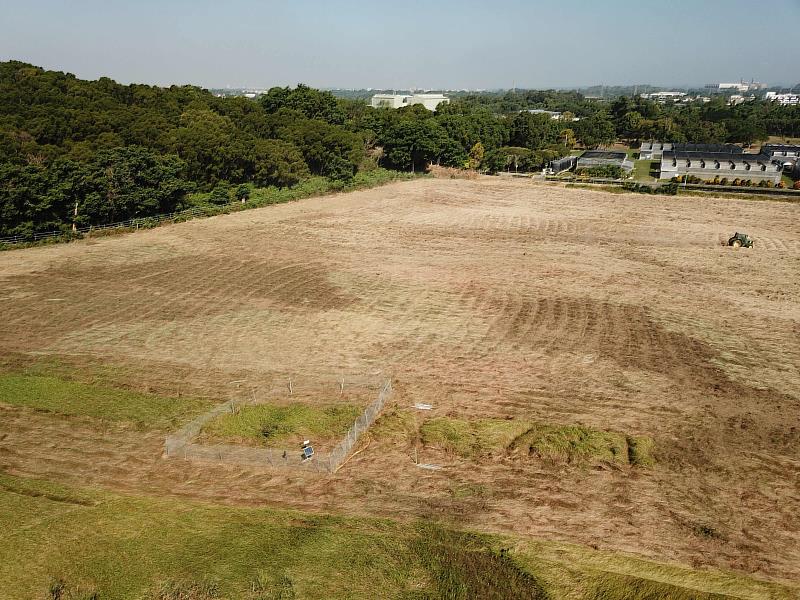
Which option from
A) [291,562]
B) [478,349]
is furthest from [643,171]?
[291,562]

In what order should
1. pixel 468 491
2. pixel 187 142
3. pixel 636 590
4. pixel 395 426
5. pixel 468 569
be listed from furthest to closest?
pixel 187 142 < pixel 395 426 < pixel 468 491 < pixel 468 569 < pixel 636 590

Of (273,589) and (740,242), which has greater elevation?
(740,242)

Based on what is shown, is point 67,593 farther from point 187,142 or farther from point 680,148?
point 680,148

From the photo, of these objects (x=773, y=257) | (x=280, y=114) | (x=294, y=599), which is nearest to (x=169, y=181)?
(x=280, y=114)

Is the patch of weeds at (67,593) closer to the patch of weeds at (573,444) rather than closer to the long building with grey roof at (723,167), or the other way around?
the patch of weeds at (573,444)

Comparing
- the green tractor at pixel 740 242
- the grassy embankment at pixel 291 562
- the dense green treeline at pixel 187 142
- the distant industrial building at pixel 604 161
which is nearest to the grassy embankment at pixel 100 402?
the grassy embankment at pixel 291 562

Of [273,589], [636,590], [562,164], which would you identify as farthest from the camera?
[562,164]
